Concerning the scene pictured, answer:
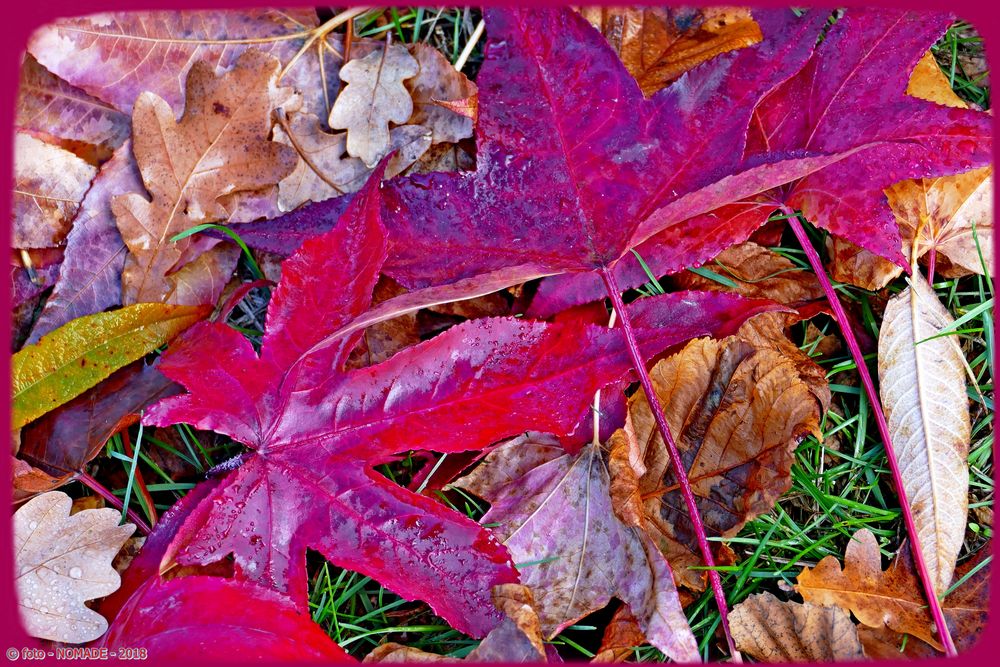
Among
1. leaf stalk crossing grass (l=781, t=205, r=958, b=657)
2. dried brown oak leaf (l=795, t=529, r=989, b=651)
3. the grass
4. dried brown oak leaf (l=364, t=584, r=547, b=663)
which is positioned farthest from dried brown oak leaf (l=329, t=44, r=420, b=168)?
dried brown oak leaf (l=795, t=529, r=989, b=651)

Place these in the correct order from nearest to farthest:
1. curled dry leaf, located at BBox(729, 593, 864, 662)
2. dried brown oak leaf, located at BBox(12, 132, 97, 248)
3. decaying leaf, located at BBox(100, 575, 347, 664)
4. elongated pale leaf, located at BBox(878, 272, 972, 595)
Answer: decaying leaf, located at BBox(100, 575, 347, 664)
curled dry leaf, located at BBox(729, 593, 864, 662)
elongated pale leaf, located at BBox(878, 272, 972, 595)
dried brown oak leaf, located at BBox(12, 132, 97, 248)

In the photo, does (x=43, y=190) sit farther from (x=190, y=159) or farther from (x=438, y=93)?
(x=438, y=93)

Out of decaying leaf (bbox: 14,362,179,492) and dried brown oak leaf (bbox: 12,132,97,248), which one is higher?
dried brown oak leaf (bbox: 12,132,97,248)

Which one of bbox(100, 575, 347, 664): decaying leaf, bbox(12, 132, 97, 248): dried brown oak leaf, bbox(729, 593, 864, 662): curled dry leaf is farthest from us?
bbox(12, 132, 97, 248): dried brown oak leaf

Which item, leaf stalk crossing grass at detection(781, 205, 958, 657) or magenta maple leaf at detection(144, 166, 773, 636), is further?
leaf stalk crossing grass at detection(781, 205, 958, 657)

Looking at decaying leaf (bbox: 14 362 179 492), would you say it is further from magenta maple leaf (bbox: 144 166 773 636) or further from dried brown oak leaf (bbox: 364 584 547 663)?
dried brown oak leaf (bbox: 364 584 547 663)

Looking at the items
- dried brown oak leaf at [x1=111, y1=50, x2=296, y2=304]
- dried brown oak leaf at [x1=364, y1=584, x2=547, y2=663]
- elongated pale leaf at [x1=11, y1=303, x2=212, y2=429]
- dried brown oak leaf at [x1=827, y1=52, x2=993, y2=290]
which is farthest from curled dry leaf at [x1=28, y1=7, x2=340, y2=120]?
dried brown oak leaf at [x1=827, y1=52, x2=993, y2=290]

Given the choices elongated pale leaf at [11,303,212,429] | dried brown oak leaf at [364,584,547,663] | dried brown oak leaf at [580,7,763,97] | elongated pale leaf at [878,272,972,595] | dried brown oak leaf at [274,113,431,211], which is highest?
dried brown oak leaf at [580,7,763,97]
